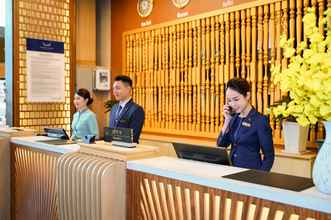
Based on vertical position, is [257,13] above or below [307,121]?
above

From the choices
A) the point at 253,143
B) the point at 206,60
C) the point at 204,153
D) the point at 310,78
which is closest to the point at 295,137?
the point at 253,143

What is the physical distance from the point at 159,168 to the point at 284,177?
0.61 m

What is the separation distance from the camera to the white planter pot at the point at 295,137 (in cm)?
379

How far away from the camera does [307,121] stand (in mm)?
1409

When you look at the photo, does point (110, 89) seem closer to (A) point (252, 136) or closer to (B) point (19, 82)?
(B) point (19, 82)

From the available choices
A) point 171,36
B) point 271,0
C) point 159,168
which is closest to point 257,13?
point 271,0

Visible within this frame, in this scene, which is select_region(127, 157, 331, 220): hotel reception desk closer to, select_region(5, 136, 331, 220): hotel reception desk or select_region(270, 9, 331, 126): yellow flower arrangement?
select_region(5, 136, 331, 220): hotel reception desk

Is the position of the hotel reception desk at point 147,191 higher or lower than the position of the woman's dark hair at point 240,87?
lower

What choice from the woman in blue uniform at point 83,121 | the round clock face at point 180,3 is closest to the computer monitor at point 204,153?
the woman in blue uniform at point 83,121

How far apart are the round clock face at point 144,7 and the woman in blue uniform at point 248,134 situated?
3.80 meters

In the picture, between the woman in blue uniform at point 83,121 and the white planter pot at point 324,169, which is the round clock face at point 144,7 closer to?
the woman in blue uniform at point 83,121

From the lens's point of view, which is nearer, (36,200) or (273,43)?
(36,200)

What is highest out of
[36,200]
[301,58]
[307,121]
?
[301,58]

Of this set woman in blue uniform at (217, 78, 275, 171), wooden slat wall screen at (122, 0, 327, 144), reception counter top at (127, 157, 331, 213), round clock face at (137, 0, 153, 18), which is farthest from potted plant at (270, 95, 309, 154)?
round clock face at (137, 0, 153, 18)
